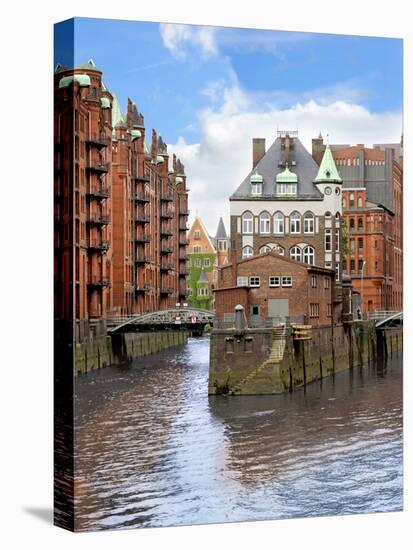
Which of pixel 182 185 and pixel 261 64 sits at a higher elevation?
pixel 261 64

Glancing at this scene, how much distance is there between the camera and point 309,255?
27.3 m

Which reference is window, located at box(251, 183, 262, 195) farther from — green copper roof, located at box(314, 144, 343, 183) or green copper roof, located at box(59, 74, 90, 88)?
green copper roof, located at box(59, 74, 90, 88)

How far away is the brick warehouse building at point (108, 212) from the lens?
77.9ft

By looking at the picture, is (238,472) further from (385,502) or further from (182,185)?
(182,185)

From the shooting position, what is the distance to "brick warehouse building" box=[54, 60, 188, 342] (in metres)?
23.8

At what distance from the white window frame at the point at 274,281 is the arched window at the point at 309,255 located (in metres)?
0.69

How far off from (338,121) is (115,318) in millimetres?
4938

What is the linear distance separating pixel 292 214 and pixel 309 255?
778 mm

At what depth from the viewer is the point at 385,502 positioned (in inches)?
1004

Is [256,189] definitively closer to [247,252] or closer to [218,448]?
[247,252]

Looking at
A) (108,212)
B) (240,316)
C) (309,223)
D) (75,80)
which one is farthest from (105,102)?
(240,316)

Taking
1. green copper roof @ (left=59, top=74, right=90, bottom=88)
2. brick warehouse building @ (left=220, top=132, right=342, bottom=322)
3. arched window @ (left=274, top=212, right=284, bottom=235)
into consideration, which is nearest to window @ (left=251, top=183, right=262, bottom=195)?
brick warehouse building @ (left=220, top=132, right=342, bottom=322)

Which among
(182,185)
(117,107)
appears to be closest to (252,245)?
(182,185)

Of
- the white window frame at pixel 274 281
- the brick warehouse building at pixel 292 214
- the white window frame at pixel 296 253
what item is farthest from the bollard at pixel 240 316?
the white window frame at pixel 296 253
